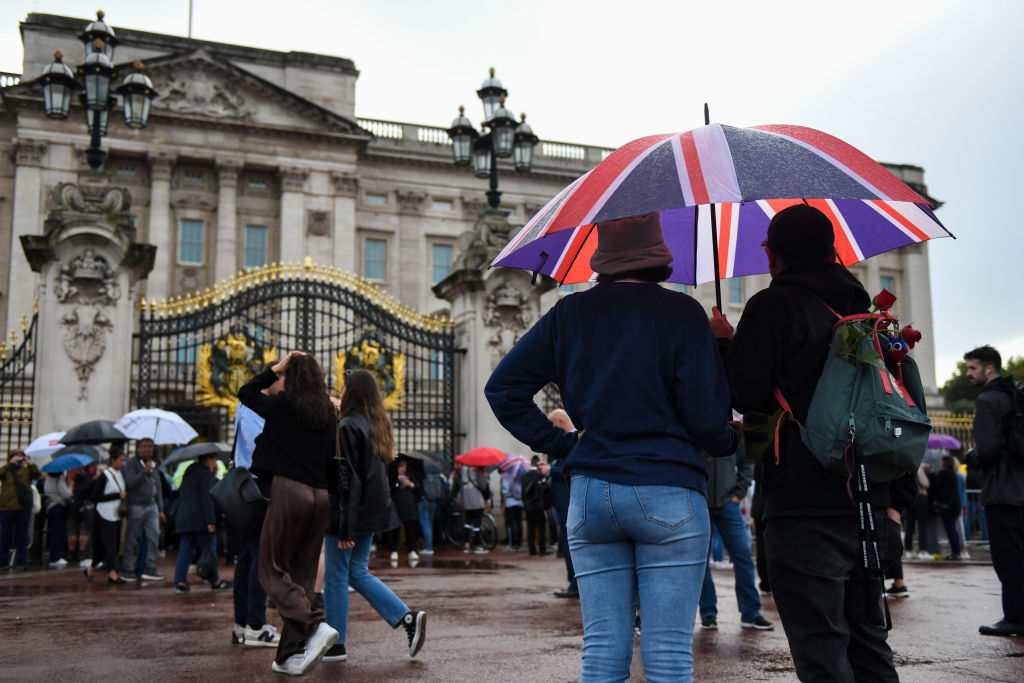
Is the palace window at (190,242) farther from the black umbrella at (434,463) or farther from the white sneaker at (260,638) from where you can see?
Answer: the white sneaker at (260,638)

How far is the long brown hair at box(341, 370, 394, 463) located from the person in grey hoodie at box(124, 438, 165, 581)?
654 centimetres

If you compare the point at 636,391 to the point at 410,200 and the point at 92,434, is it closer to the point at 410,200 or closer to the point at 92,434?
the point at 92,434

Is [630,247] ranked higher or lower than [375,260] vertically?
lower

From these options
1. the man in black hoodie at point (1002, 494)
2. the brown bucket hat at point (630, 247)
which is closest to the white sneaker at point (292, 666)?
the brown bucket hat at point (630, 247)

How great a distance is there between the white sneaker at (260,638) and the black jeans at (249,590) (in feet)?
0.12

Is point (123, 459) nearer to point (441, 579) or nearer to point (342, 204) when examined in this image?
point (441, 579)

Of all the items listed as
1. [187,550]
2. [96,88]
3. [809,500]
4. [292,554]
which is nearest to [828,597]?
[809,500]

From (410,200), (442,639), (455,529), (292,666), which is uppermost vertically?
(410,200)

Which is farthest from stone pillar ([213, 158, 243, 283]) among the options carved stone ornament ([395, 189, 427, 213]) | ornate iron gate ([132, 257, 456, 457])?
ornate iron gate ([132, 257, 456, 457])

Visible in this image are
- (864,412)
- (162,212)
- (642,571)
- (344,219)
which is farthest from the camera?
(344,219)

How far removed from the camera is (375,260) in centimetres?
4175

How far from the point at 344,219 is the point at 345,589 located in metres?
34.9

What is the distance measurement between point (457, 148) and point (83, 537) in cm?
1014

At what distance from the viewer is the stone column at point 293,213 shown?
3888 cm
